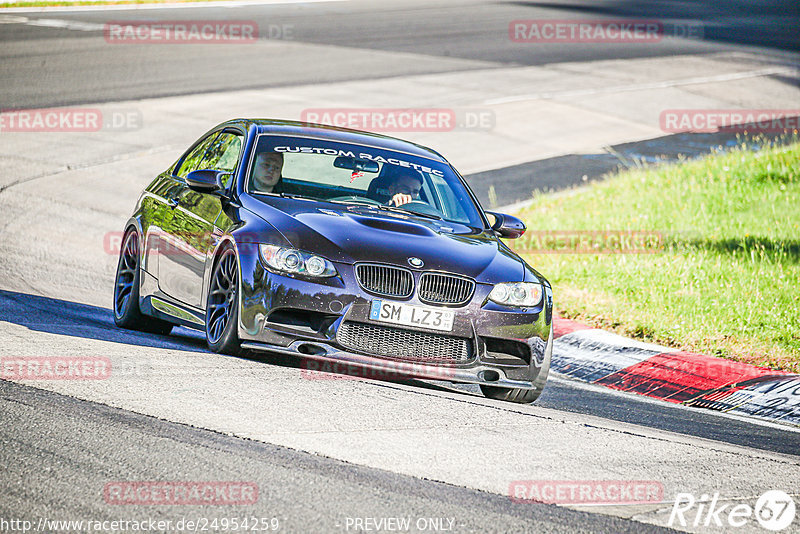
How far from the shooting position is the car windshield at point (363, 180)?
8.00 m

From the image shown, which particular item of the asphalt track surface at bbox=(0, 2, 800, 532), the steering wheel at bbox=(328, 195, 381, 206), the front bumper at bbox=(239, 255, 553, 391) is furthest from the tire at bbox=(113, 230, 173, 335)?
the front bumper at bbox=(239, 255, 553, 391)

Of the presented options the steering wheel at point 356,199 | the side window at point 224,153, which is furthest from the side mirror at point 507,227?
the side window at point 224,153

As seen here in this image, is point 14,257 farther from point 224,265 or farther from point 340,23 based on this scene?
point 340,23

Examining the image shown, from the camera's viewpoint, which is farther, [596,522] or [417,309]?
[417,309]

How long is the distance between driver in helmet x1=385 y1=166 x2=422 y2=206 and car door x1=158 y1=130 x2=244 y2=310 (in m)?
1.10

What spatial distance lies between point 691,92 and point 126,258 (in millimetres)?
19285

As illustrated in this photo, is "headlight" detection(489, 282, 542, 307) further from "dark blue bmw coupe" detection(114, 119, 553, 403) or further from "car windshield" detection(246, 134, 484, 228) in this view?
"car windshield" detection(246, 134, 484, 228)

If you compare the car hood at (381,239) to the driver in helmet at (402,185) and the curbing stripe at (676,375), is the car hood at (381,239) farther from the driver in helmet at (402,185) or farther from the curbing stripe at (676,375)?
the curbing stripe at (676,375)

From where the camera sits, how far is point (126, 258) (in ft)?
29.5

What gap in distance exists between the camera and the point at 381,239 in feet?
23.3

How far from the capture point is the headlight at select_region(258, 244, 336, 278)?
683cm

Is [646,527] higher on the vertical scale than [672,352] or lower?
higher

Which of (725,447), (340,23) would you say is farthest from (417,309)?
(340,23)

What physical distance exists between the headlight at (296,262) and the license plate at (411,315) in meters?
0.35
